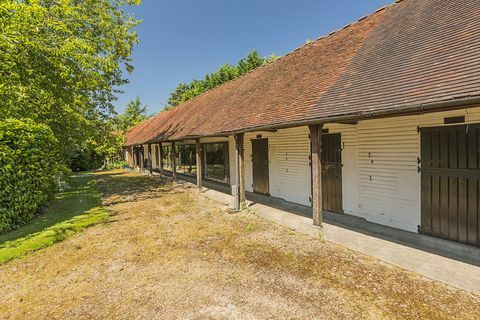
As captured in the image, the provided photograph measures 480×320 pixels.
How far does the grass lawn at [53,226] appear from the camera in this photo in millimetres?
5870

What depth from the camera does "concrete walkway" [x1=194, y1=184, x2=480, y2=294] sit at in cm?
390

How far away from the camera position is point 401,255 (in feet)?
15.5

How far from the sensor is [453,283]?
3.77m

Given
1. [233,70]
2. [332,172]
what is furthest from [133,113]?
[332,172]

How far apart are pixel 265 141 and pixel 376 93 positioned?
538 cm

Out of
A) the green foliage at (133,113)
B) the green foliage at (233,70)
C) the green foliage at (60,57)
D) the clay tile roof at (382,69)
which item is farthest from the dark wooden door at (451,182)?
the green foliage at (133,113)

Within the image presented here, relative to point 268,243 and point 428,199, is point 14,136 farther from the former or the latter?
point 428,199

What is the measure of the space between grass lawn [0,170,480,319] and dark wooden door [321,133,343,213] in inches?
80.5

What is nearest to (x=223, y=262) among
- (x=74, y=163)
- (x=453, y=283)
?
(x=453, y=283)

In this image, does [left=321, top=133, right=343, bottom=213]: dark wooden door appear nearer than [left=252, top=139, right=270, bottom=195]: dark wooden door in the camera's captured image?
Yes

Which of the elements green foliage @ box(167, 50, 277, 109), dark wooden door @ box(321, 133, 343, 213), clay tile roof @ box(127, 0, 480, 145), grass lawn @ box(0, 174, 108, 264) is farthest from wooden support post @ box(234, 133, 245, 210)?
green foliage @ box(167, 50, 277, 109)

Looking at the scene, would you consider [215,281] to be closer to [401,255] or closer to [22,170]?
[401,255]

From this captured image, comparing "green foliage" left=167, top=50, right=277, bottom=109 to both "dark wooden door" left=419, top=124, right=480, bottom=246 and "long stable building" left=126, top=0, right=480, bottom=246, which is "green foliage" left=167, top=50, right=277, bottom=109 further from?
"dark wooden door" left=419, top=124, right=480, bottom=246

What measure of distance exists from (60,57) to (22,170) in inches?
199
